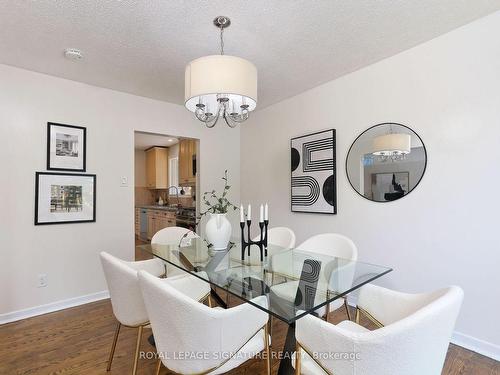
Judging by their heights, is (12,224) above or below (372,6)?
below

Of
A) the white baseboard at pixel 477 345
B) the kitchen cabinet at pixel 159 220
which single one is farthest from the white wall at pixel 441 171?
the kitchen cabinet at pixel 159 220

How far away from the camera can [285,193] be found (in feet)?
11.4

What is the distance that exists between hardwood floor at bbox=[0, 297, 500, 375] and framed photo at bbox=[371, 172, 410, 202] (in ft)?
3.88

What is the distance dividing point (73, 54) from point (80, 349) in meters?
2.36

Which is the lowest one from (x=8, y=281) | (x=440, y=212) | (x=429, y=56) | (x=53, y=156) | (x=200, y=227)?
(x=8, y=281)

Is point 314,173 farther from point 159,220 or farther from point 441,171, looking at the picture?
point 159,220

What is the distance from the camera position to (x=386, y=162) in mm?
2465

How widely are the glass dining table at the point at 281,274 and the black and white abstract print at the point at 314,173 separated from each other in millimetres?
843

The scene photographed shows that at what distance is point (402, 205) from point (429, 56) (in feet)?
4.05

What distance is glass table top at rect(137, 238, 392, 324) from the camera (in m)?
1.25

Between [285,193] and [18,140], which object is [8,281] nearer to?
[18,140]

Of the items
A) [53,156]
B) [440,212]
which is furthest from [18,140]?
[440,212]

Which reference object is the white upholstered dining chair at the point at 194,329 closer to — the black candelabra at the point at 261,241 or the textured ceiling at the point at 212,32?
the black candelabra at the point at 261,241

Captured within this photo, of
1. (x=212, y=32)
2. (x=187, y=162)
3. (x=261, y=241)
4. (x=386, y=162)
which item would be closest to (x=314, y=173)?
(x=386, y=162)
